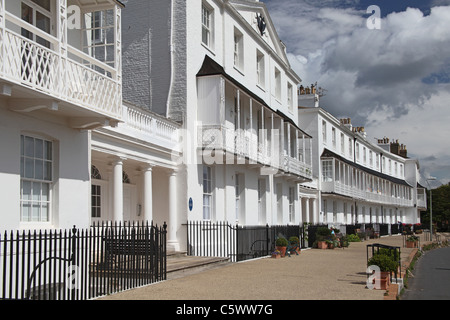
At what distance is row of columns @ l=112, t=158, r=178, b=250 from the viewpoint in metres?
14.7

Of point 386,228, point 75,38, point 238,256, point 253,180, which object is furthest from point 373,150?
point 75,38

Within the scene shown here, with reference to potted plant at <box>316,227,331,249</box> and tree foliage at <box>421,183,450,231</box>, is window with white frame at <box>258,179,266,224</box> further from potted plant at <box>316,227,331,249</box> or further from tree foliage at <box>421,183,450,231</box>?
tree foliage at <box>421,183,450,231</box>

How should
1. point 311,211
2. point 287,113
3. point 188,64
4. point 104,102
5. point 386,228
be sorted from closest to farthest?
1. point 104,102
2. point 188,64
3. point 287,113
4. point 311,211
5. point 386,228

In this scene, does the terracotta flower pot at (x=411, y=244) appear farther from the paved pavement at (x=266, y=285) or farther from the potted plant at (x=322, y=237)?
the paved pavement at (x=266, y=285)

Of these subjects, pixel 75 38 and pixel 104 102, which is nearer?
pixel 104 102

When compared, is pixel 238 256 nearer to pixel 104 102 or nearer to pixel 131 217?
pixel 131 217

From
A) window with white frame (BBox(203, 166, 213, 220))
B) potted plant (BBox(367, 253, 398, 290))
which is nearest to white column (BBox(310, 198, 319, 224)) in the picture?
window with white frame (BBox(203, 166, 213, 220))

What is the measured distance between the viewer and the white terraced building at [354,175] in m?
38.8

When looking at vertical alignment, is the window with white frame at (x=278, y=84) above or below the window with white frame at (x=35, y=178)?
above

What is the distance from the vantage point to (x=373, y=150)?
188 ft

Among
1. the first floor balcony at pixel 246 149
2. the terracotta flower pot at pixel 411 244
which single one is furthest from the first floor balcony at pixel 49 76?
the terracotta flower pot at pixel 411 244

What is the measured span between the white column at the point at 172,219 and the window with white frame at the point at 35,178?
21.9 feet

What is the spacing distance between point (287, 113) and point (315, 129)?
776 centimetres

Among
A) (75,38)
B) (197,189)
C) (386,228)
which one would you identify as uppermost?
(75,38)
